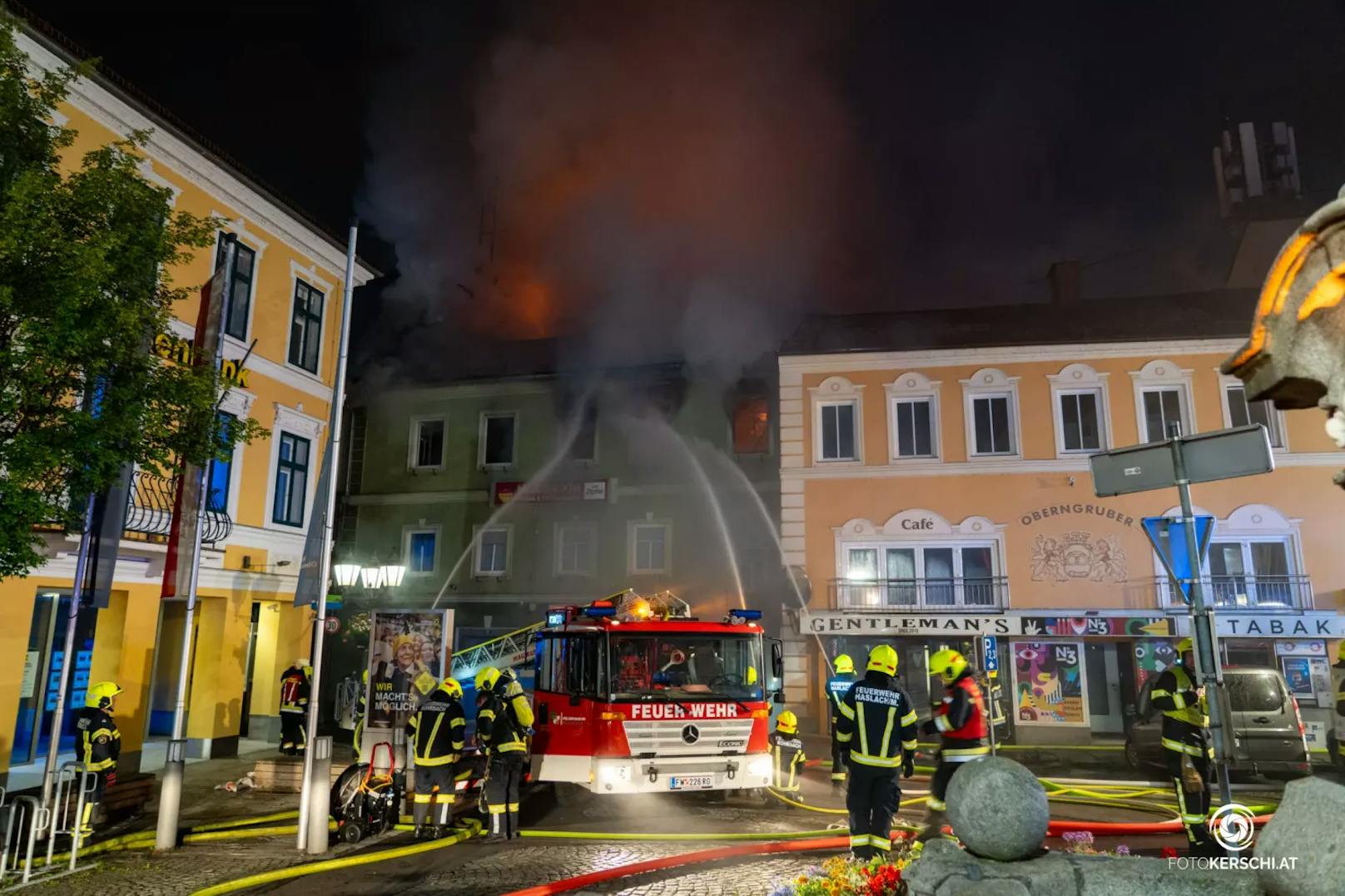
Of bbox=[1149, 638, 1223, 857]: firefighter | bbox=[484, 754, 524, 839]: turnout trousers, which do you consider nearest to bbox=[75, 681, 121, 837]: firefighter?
bbox=[484, 754, 524, 839]: turnout trousers

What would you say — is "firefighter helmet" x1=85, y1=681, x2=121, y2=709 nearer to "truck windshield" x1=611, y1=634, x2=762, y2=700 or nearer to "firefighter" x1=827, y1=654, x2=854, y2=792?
"truck windshield" x1=611, y1=634, x2=762, y2=700

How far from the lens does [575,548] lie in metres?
23.8

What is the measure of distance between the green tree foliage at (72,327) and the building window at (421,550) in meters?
16.8

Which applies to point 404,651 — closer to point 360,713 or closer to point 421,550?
point 360,713

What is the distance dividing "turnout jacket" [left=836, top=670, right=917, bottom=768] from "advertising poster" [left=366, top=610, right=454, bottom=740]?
6436 millimetres

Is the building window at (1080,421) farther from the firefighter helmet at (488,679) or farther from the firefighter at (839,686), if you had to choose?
the firefighter helmet at (488,679)

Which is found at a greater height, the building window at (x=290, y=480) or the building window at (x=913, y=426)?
the building window at (x=913, y=426)

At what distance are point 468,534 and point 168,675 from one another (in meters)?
9.42

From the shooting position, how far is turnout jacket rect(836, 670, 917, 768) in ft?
22.2

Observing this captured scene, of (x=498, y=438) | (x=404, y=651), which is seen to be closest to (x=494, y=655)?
(x=404, y=651)

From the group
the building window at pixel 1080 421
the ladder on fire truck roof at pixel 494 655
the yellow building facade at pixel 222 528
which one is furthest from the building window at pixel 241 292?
the building window at pixel 1080 421

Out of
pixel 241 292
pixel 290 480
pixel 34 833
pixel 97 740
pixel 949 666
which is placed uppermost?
pixel 241 292

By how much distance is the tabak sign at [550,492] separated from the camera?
2383cm

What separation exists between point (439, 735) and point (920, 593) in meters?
12.4
